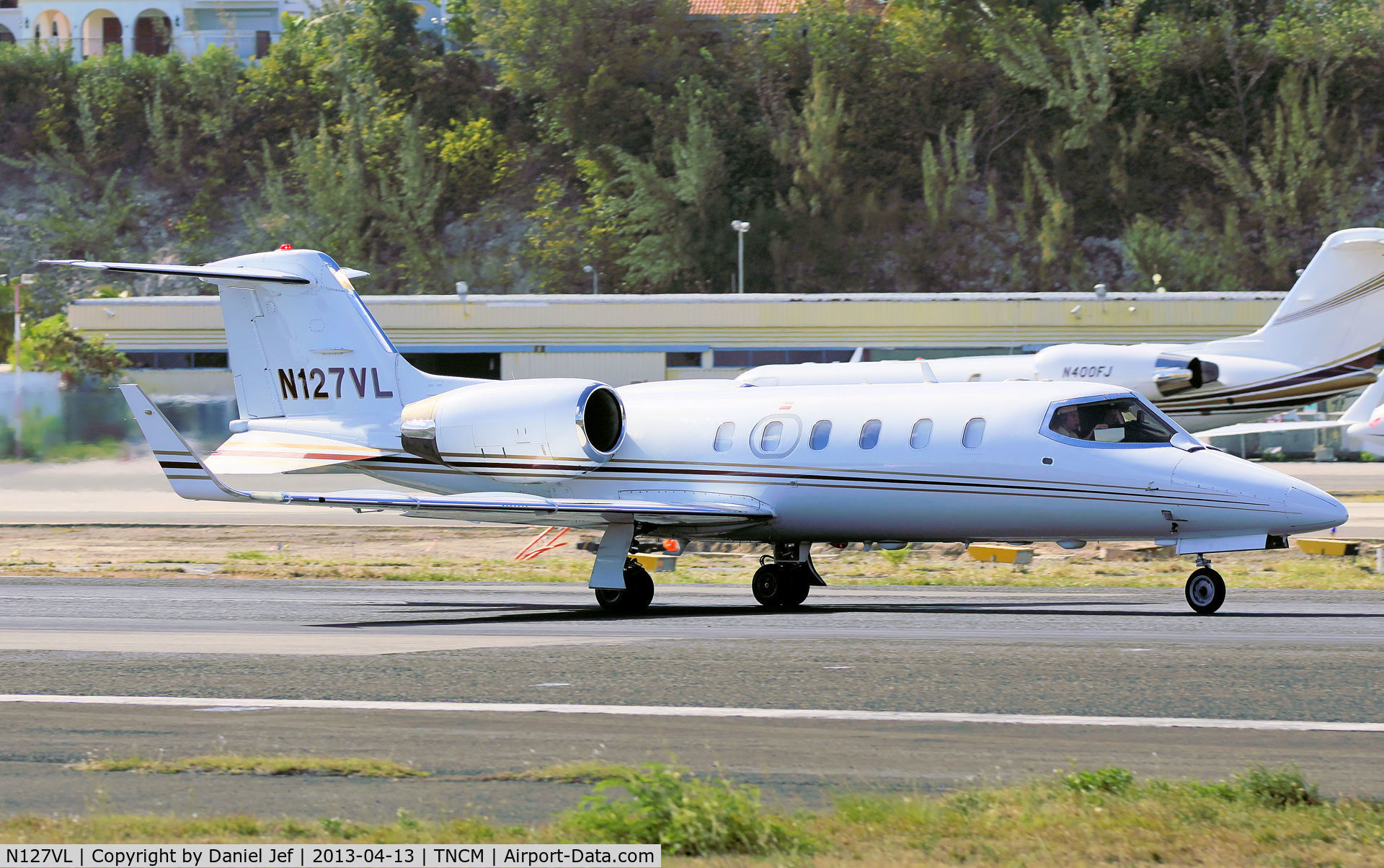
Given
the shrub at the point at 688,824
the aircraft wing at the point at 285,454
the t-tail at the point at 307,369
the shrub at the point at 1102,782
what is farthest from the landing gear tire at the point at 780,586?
the shrub at the point at 688,824

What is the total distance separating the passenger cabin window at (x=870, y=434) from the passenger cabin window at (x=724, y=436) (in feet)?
5.70

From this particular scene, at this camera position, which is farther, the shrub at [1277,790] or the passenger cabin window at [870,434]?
the passenger cabin window at [870,434]

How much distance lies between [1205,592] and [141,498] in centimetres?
3322

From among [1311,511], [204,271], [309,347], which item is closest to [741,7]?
[309,347]

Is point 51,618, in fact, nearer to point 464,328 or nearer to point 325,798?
point 325,798

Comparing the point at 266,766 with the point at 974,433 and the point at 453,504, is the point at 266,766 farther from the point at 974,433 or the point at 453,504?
the point at 974,433

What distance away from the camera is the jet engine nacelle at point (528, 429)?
800 inches

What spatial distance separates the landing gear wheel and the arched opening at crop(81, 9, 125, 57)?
10948cm

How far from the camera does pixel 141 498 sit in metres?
43.2

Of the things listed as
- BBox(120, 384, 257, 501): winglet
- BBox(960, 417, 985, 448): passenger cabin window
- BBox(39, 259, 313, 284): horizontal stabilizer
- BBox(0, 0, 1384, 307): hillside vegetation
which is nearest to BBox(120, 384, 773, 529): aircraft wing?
BBox(120, 384, 257, 501): winglet

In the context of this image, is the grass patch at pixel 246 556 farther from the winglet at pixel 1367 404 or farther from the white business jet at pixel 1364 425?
the winglet at pixel 1367 404

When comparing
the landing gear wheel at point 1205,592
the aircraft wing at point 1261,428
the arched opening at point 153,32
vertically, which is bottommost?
the aircraft wing at point 1261,428

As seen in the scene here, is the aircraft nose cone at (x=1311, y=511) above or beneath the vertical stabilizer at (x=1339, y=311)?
beneath

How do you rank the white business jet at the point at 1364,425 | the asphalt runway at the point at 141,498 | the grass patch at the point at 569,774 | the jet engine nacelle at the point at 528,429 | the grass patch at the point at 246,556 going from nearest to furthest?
the grass patch at the point at 569,774, the jet engine nacelle at the point at 528,429, the grass patch at the point at 246,556, the asphalt runway at the point at 141,498, the white business jet at the point at 1364,425
